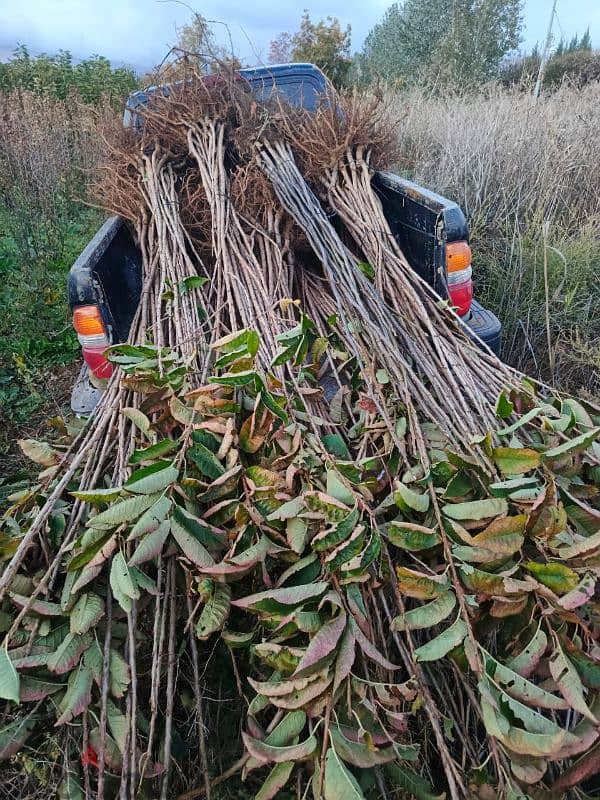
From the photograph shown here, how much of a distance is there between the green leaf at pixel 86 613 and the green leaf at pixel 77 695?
90 mm

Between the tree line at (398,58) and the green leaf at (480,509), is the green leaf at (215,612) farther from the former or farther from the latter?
the tree line at (398,58)

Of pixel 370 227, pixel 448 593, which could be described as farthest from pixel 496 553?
pixel 370 227

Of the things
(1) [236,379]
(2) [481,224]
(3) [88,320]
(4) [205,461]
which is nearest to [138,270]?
(3) [88,320]

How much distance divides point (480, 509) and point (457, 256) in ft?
4.57

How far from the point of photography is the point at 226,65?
9.12 feet

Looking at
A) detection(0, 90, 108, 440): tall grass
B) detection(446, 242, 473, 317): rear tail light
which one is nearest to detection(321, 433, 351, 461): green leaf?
detection(446, 242, 473, 317): rear tail light

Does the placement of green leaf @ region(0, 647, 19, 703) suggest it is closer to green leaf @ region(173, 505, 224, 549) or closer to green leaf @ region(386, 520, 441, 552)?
green leaf @ region(173, 505, 224, 549)

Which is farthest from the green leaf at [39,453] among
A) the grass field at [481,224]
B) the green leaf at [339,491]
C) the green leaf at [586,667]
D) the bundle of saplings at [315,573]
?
the grass field at [481,224]

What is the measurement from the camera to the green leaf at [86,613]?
1096 mm

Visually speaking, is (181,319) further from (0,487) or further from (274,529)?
(0,487)

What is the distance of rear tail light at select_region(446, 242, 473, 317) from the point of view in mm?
2186

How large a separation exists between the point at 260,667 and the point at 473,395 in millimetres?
962

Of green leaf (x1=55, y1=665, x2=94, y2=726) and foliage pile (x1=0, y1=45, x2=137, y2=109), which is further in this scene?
foliage pile (x1=0, y1=45, x2=137, y2=109)

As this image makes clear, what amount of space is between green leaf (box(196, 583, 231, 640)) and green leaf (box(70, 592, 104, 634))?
22 centimetres
